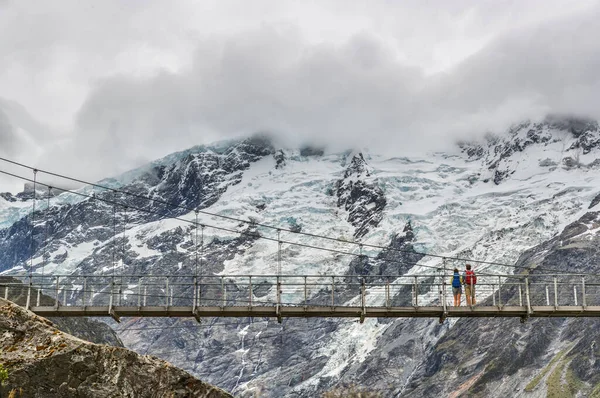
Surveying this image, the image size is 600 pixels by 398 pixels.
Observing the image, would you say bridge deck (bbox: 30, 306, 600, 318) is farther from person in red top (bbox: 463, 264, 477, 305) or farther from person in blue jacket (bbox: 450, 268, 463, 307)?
person in blue jacket (bbox: 450, 268, 463, 307)

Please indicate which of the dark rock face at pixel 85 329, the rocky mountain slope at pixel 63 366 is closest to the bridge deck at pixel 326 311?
the rocky mountain slope at pixel 63 366

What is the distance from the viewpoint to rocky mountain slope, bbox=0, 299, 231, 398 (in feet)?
62.7

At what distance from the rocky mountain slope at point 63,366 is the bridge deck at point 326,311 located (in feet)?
92.1

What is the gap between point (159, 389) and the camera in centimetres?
2003

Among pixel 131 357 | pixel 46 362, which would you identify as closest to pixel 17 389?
pixel 46 362

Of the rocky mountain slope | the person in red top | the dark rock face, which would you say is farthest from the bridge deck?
the dark rock face

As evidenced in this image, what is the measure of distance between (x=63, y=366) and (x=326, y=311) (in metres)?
30.7

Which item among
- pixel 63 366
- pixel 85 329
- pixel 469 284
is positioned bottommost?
pixel 63 366

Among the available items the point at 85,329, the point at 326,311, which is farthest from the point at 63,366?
the point at 85,329

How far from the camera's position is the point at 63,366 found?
19.3 metres

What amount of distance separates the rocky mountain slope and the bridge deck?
2806 cm

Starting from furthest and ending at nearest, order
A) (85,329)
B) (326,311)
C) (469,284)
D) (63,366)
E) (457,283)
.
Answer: (85,329), (326,311), (457,283), (469,284), (63,366)

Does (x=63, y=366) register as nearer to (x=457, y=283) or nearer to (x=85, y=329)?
(x=457, y=283)

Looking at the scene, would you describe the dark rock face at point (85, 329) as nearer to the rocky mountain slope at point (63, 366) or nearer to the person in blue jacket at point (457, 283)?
the person in blue jacket at point (457, 283)
